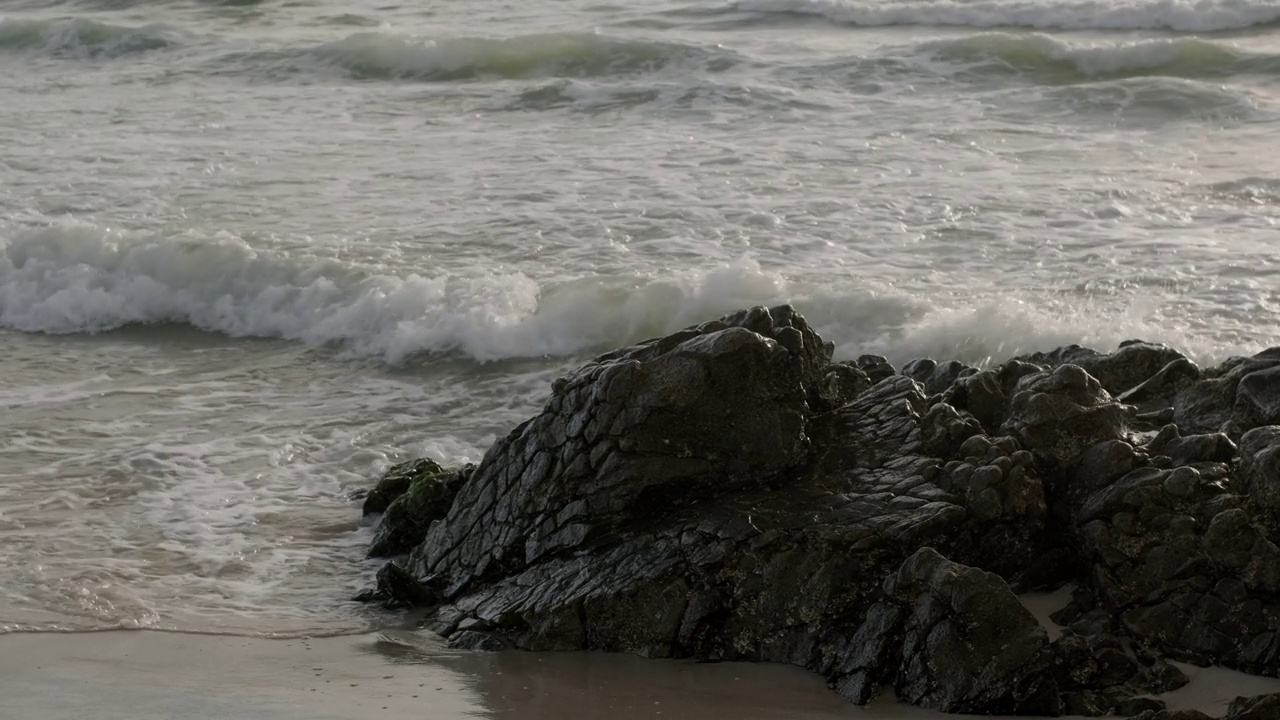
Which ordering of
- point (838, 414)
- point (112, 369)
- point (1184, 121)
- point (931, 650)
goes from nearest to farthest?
1. point (931, 650)
2. point (838, 414)
3. point (112, 369)
4. point (1184, 121)

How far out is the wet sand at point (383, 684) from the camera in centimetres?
456

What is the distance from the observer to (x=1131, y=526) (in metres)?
4.86

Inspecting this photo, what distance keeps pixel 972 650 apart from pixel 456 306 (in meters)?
5.61

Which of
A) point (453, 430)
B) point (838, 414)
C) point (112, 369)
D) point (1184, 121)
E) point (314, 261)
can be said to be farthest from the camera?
point (1184, 121)

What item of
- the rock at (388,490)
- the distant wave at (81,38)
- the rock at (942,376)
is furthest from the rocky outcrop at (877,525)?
the distant wave at (81,38)

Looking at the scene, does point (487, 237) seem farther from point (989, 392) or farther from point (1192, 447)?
point (1192, 447)

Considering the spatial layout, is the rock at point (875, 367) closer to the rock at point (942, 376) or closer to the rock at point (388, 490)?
the rock at point (942, 376)

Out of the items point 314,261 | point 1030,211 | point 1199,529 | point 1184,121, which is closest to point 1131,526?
point 1199,529

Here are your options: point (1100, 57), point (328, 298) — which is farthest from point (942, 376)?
point (1100, 57)

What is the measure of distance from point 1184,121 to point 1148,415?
8.81 m

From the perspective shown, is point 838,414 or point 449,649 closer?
point 449,649

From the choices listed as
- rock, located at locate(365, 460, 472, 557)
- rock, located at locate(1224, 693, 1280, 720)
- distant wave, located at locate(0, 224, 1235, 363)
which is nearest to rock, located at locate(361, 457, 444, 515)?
rock, located at locate(365, 460, 472, 557)

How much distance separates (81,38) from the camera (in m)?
20.9

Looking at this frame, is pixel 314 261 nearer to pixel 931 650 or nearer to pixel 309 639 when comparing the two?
pixel 309 639
